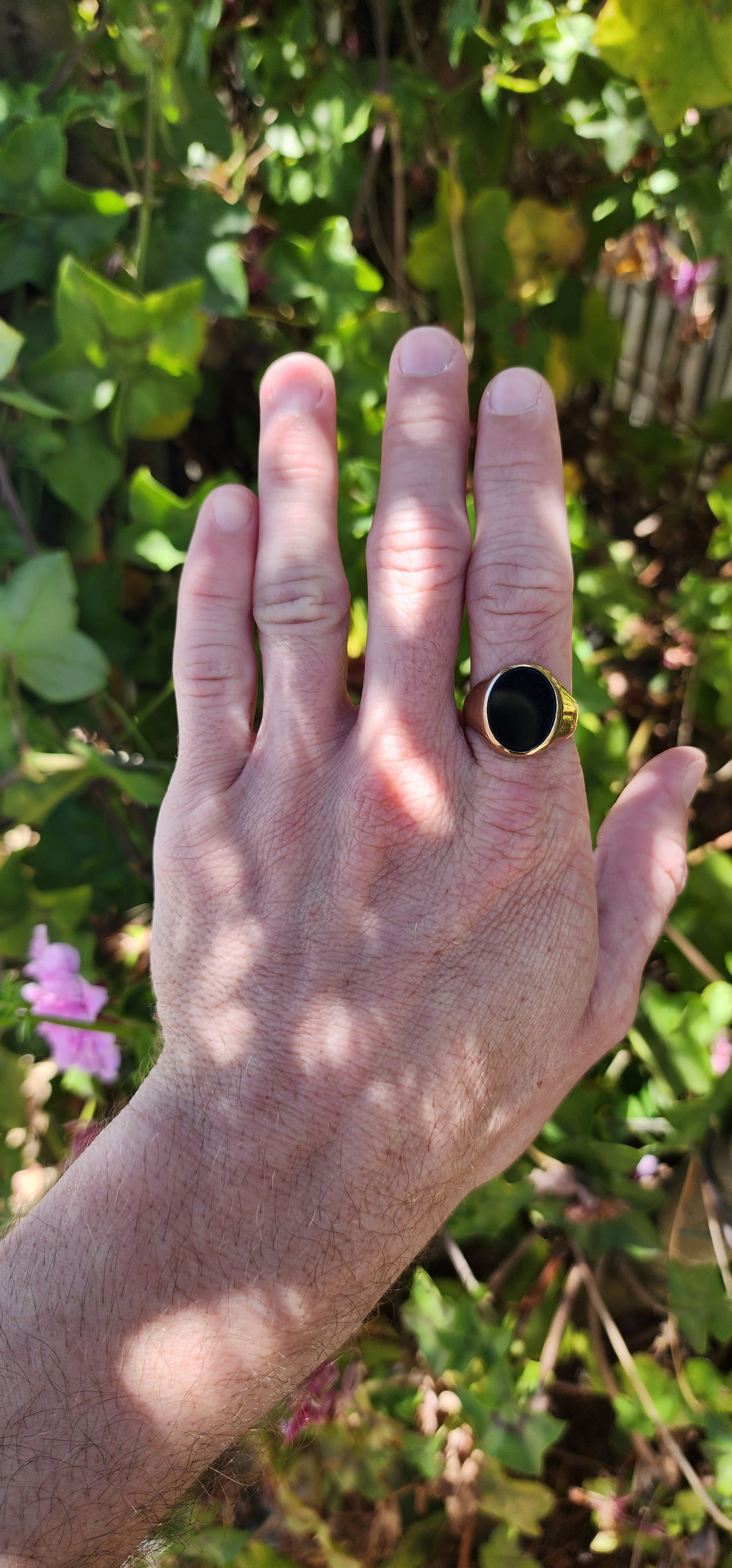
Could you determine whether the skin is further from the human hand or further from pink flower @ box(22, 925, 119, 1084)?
pink flower @ box(22, 925, 119, 1084)

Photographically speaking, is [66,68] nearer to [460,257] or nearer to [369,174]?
[369,174]

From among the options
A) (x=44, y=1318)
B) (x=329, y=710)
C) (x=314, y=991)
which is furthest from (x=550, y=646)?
(x=44, y=1318)

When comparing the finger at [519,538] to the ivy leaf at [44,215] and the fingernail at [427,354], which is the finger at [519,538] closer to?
the fingernail at [427,354]

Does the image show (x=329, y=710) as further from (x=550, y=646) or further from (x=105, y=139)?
(x=105, y=139)

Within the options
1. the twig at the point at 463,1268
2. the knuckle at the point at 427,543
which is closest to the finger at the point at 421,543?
the knuckle at the point at 427,543

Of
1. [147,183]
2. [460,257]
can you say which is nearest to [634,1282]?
[460,257]

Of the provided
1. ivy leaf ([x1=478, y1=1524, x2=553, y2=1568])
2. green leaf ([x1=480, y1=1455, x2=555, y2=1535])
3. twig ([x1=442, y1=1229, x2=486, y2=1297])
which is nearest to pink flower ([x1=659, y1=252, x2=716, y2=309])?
twig ([x1=442, y1=1229, x2=486, y2=1297])
